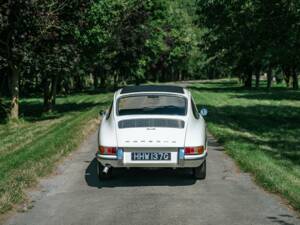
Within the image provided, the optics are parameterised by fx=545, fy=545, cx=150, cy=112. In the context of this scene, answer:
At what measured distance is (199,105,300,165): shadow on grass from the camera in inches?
538

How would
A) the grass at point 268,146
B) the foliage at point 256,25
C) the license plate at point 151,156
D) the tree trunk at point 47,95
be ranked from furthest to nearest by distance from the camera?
1. the tree trunk at point 47,95
2. the foliage at point 256,25
3. the grass at point 268,146
4. the license plate at point 151,156

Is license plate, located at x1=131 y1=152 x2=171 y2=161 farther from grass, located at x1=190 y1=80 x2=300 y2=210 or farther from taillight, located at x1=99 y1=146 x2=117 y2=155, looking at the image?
grass, located at x1=190 y1=80 x2=300 y2=210

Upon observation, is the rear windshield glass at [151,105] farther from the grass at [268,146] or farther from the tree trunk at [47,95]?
the tree trunk at [47,95]

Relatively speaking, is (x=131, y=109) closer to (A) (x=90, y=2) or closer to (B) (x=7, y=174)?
(B) (x=7, y=174)

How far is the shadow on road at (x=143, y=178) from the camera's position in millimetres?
9414

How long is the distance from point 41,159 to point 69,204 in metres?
3.98

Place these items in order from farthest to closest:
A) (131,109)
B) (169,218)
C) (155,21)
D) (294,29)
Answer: (155,21) → (294,29) → (131,109) → (169,218)

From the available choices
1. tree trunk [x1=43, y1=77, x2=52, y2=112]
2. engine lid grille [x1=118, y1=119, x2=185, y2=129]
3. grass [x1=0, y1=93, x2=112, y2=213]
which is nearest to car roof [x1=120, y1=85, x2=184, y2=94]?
engine lid grille [x1=118, y1=119, x2=185, y2=129]

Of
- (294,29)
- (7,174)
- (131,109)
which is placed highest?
(294,29)

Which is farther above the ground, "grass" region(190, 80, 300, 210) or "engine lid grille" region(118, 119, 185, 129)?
"engine lid grille" region(118, 119, 185, 129)

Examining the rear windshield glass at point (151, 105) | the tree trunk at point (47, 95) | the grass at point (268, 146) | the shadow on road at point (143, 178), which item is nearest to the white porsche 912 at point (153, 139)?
the rear windshield glass at point (151, 105)

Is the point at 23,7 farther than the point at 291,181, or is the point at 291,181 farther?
the point at 23,7

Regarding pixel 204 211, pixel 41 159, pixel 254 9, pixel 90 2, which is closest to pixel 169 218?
pixel 204 211

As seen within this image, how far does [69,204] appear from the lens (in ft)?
26.2
